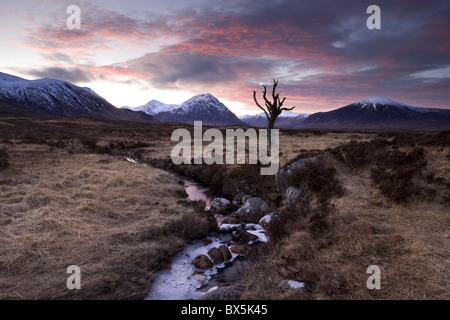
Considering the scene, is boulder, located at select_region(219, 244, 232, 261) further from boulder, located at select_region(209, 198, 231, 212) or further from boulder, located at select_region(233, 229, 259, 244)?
boulder, located at select_region(209, 198, 231, 212)

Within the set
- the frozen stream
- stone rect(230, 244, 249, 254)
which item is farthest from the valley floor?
stone rect(230, 244, 249, 254)

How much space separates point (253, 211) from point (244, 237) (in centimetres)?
237

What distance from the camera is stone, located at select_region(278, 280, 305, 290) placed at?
5.57 metres

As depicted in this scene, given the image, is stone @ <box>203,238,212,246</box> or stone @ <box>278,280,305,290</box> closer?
stone @ <box>278,280,305,290</box>

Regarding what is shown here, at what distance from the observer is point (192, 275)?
26.2ft

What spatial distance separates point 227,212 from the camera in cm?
1400

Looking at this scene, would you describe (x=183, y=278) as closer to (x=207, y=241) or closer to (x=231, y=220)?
(x=207, y=241)

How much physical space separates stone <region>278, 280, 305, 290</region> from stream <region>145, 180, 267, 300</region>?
2238 millimetres

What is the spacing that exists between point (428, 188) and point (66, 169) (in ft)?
69.4
